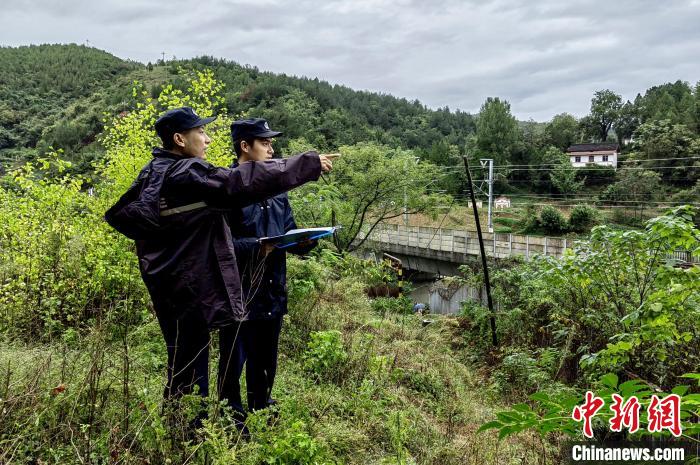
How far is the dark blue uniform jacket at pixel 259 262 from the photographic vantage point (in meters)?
2.55

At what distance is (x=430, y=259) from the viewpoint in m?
22.4

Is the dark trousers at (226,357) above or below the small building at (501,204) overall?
above

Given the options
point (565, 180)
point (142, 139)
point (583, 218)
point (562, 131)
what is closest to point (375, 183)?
point (142, 139)

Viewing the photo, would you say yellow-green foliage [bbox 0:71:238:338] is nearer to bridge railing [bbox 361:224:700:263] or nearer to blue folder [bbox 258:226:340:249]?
blue folder [bbox 258:226:340:249]

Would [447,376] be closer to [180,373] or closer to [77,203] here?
[180,373]

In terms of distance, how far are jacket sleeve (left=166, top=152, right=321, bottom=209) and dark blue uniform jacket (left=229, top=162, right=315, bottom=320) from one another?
556mm

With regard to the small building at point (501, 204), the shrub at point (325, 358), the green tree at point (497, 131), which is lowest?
the small building at point (501, 204)

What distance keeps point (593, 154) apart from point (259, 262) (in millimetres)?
57796

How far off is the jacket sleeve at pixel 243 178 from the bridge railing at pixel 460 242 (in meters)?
15.3

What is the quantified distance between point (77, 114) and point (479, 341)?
6551cm

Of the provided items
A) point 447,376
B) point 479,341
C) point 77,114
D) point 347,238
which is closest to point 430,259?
point 347,238

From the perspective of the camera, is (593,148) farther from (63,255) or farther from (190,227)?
(190,227)

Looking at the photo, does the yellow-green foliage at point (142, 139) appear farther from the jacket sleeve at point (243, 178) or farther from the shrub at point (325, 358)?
the jacket sleeve at point (243, 178)

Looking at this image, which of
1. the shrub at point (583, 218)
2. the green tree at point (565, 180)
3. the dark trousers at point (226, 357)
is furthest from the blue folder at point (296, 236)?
the green tree at point (565, 180)
